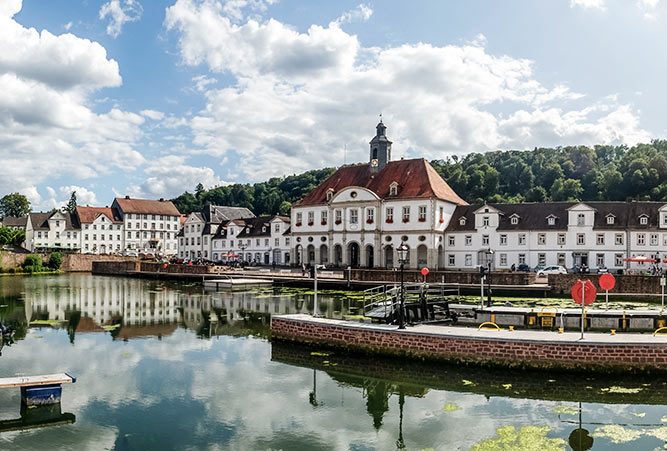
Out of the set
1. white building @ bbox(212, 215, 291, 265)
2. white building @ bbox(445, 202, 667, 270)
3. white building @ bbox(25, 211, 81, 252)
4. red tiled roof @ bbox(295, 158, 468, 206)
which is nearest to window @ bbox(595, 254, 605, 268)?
white building @ bbox(445, 202, 667, 270)

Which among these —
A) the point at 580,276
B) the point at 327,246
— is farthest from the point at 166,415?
the point at 327,246

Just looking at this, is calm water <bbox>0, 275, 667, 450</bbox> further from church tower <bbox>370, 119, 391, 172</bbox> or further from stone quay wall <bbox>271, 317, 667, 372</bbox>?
church tower <bbox>370, 119, 391, 172</bbox>

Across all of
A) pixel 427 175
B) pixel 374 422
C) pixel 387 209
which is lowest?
pixel 374 422

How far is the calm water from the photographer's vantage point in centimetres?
1179

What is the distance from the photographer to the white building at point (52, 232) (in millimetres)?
97375

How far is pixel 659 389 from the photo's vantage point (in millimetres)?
15078

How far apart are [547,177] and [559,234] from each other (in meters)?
55.8

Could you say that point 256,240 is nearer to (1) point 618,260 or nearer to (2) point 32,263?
(2) point 32,263

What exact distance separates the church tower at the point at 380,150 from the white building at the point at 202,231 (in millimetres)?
28575

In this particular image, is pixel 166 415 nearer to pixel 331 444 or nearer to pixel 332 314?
pixel 331 444

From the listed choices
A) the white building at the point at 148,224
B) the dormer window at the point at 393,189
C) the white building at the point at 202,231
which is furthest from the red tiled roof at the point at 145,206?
the dormer window at the point at 393,189

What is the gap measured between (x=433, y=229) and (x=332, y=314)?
2808cm

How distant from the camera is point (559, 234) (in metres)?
52.5

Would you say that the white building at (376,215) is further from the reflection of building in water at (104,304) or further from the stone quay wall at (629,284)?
the reflection of building in water at (104,304)
